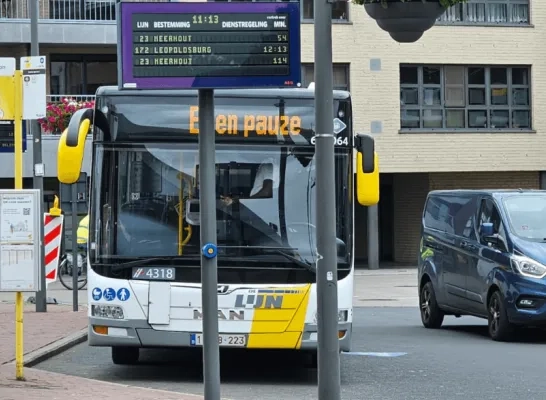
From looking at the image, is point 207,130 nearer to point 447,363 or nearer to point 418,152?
point 447,363

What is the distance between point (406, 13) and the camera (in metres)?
7.41

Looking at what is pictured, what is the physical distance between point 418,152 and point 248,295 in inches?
1017

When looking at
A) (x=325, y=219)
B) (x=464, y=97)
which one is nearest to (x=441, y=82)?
(x=464, y=97)

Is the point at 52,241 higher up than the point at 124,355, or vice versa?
the point at 52,241

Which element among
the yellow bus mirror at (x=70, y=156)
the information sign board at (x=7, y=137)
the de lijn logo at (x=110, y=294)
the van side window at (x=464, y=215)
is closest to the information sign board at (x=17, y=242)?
the yellow bus mirror at (x=70, y=156)

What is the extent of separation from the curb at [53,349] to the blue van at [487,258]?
516 centimetres

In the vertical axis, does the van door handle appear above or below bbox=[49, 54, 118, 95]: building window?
below

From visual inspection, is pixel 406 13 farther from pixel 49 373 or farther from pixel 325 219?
pixel 49 373

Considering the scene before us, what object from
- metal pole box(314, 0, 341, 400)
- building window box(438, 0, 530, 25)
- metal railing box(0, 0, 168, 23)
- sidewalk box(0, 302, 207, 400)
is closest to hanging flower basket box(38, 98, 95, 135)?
metal railing box(0, 0, 168, 23)

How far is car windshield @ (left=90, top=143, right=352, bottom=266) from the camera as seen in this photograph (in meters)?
11.8

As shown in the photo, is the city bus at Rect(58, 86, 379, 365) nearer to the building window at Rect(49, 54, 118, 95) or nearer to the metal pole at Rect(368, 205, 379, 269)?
the building window at Rect(49, 54, 118, 95)

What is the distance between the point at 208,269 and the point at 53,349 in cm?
712

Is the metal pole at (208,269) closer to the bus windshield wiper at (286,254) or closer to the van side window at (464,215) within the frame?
the bus windshield wiper at (286,254)

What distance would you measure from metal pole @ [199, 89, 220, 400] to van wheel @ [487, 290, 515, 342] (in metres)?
8.95
